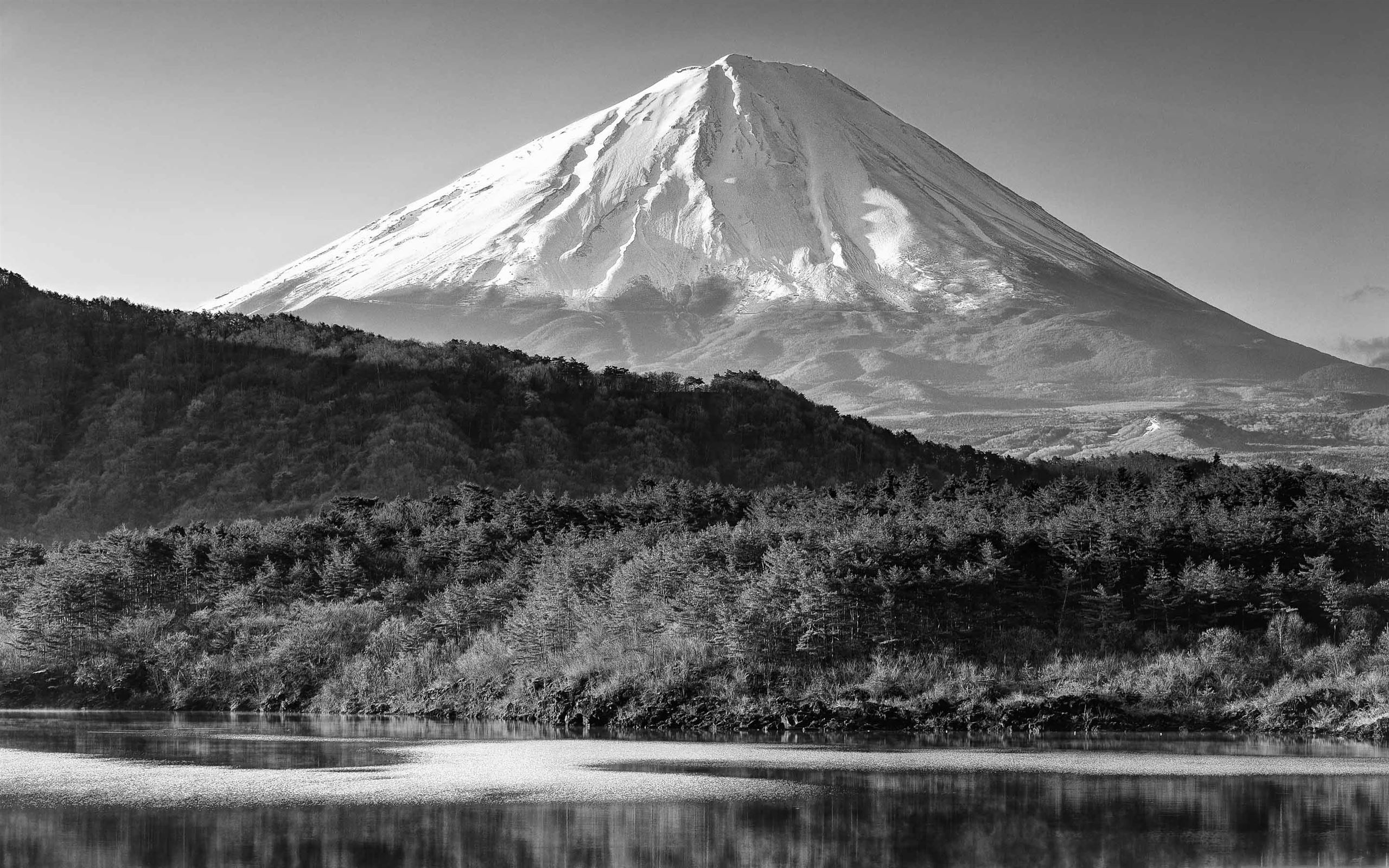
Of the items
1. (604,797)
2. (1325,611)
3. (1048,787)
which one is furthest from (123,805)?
(1325,611)

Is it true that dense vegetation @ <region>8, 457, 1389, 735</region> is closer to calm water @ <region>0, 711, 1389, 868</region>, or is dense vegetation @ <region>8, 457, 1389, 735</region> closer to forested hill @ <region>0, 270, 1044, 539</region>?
calm water @ <region>0, 711, 1389, 868</region>

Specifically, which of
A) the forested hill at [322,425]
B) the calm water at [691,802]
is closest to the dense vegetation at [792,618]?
the calm water at [691,802]

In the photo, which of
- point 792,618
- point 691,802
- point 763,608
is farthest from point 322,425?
point 691,802

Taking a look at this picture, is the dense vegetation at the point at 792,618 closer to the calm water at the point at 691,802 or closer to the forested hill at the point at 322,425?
the calm water at the point at 691,802

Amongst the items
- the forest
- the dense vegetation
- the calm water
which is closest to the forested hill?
the forest

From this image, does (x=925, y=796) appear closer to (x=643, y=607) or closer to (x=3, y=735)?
(x=643, y=607)

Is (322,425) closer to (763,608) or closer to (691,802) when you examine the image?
(763,608)
